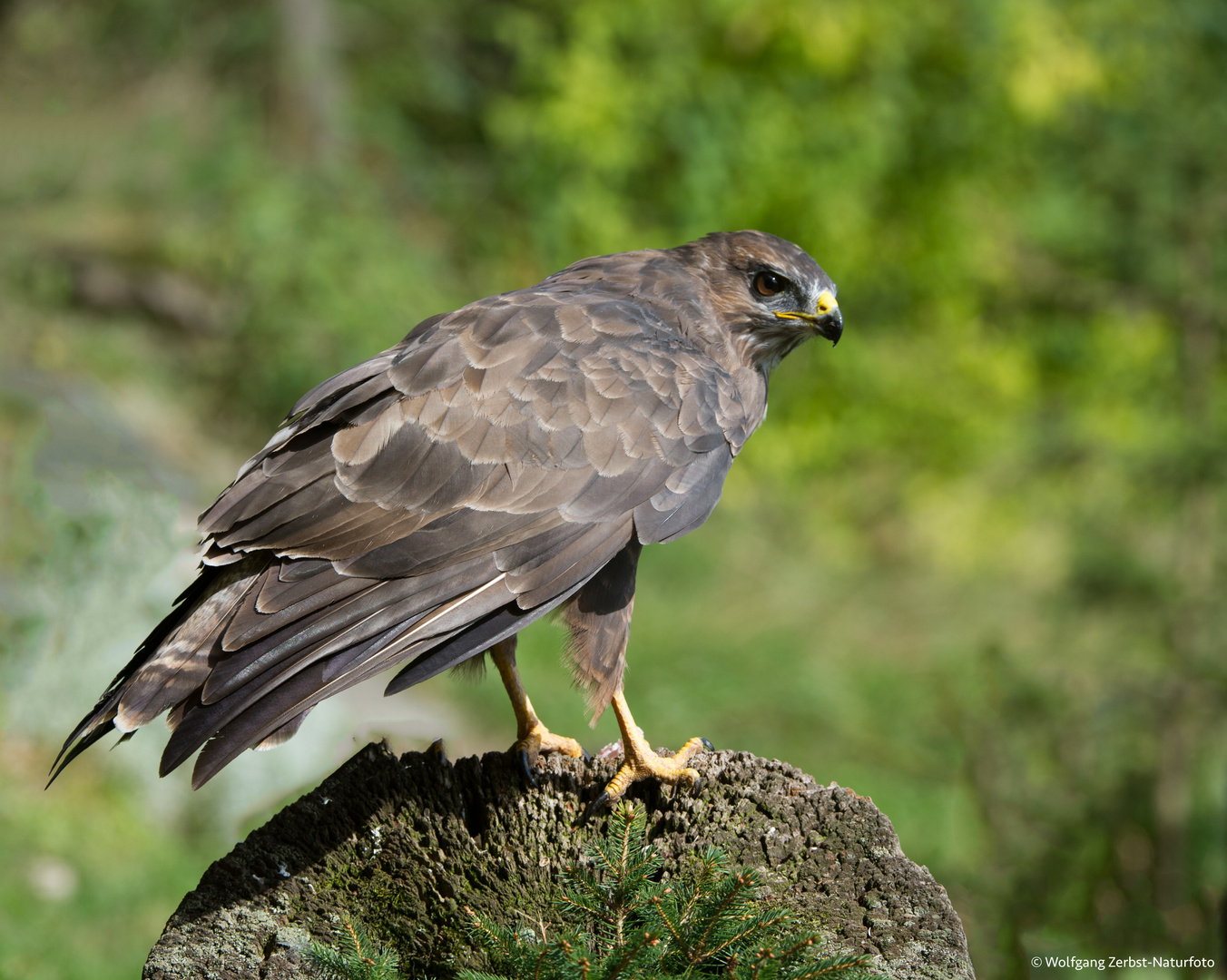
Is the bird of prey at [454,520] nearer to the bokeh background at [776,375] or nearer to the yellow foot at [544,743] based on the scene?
the yellow foot at [544,743]

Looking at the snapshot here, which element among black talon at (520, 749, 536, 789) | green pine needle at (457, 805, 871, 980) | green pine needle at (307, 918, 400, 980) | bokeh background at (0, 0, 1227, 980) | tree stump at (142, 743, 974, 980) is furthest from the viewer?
bokeh background at (0, 0, 1227, 980)

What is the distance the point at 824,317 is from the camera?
3.29m

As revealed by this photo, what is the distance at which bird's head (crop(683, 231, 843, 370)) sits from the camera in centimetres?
331

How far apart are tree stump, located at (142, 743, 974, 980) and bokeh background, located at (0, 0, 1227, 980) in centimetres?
222

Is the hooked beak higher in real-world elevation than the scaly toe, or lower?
higher

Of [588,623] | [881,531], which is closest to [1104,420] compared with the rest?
[881,531]

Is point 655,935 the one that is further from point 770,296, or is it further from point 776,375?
point 776,375

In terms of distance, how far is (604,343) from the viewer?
2924mm

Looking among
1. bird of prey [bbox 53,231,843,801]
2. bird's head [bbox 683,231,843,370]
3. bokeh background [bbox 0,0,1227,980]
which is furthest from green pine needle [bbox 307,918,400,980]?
bokeh background [bbox 0,0,1227,980]

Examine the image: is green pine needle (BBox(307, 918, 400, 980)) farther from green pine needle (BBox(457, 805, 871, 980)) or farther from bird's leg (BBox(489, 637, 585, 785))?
bird's leg (BBox(489, 637, 585, 785))

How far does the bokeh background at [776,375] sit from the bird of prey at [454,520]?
8.11 feet

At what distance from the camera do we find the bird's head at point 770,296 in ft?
10.8

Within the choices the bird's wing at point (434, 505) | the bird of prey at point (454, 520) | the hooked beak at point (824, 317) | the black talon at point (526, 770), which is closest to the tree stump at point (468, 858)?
the black talon at point (526, 770)

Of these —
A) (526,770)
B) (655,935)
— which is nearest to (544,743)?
(526,770)
